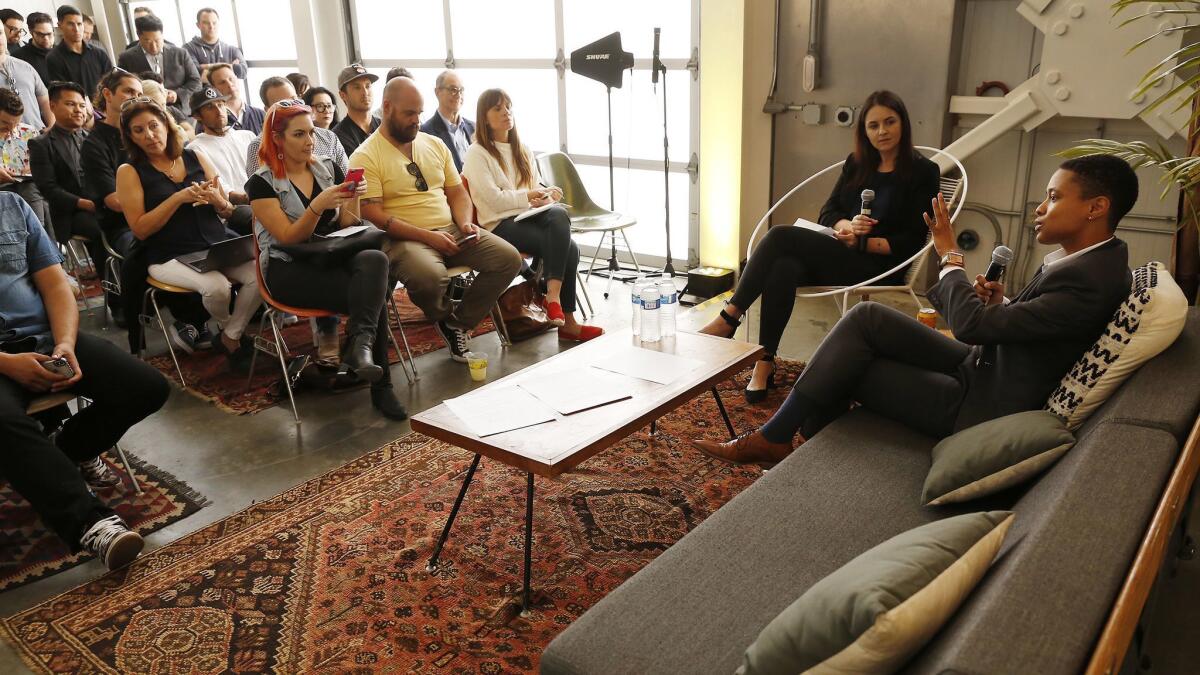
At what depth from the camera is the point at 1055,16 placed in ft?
13.3

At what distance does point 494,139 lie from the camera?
4.45 metres

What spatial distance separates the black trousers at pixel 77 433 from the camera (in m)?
2.55

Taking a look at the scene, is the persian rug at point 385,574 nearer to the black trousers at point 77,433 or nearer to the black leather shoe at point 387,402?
the black trousers at point 77,433

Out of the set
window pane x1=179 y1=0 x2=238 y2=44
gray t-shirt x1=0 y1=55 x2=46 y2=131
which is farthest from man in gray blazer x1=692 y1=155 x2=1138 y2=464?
window pane x1=179 y1=0 x2=238 y2=44

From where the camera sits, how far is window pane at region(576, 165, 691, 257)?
5711 mm

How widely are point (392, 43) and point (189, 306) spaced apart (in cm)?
339

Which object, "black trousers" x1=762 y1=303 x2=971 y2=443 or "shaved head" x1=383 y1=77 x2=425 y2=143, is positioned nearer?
"black trousers" x1=762 y1=303 x2=971 y2=443

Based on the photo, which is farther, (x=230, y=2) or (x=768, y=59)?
(x=230, y=2)

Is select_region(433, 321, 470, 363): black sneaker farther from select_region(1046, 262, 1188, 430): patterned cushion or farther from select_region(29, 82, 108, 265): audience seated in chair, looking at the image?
select_region(1046, 262, 1188, 430): patterned cushion

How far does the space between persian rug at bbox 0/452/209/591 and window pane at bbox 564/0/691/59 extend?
3.66 metres

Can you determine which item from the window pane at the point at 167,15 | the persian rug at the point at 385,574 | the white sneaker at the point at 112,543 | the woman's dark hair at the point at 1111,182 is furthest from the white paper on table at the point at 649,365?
the window pane at the point at 167,15

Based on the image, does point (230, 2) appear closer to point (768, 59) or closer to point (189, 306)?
point (189, 306)

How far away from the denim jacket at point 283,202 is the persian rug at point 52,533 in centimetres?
95

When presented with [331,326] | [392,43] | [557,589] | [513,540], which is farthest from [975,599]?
[392,43]
